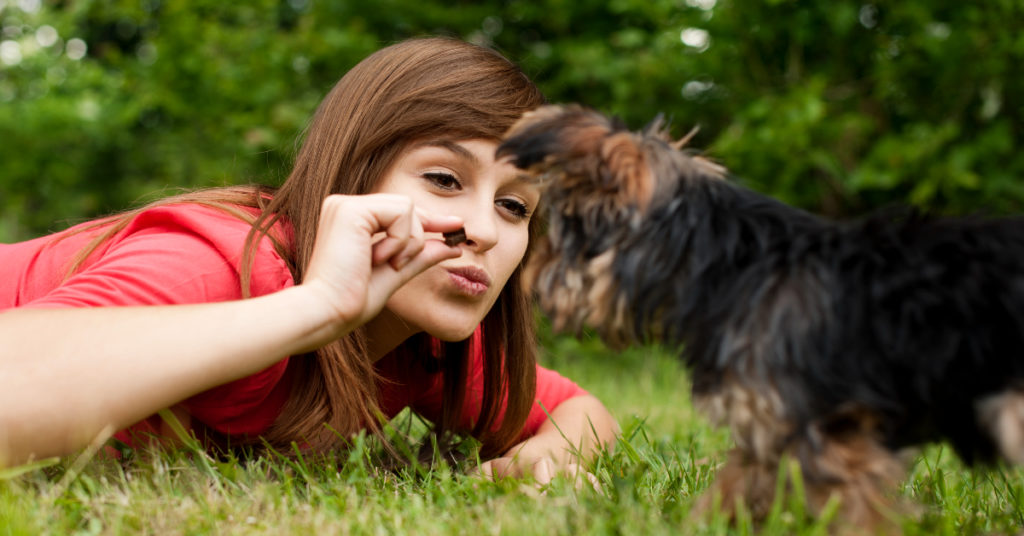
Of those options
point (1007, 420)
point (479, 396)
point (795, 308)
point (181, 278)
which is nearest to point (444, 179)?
point (181, 278)

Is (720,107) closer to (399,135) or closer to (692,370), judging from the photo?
(399,135)

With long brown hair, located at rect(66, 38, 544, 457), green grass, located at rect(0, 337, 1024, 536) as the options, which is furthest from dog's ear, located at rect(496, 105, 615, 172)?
long brown hair, located at rect(66, 38, 544, 457)

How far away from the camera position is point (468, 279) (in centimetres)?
281

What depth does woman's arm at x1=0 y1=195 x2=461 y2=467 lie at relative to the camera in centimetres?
207

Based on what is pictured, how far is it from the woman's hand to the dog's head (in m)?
0.42

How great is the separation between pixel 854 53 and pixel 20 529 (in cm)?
604

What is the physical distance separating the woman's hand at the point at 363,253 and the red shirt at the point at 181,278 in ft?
1.38

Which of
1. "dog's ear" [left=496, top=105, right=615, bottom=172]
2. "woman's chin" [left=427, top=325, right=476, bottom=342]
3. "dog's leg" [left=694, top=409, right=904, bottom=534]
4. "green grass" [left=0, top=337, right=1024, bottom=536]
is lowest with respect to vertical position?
"green grass" [left=0, top=337, right=1024, bottom=536]

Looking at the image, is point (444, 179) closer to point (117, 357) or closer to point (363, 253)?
point (363, 253)

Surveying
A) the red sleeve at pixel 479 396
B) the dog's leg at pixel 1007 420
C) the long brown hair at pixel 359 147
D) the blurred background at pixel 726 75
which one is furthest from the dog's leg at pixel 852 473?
the blurred background at pixel 726 75

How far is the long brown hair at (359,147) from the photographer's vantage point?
2932mm

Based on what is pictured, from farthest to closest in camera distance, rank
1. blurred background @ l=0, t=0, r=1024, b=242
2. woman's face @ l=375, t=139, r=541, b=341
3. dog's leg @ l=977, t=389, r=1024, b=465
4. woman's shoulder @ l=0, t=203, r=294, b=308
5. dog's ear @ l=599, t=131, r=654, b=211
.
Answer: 1. blurred background @ l=0, t=0, r=1024, b=242
2. woman's face @ l=375, t=139, r=541, b=341
3. woman's shoulder @ l=0, t=203, r=294, b=308
4. dog's ear @ l=599, t=131, r=654, b=211
5. dog's leg @ l=977, t=389, r=1024, b=465

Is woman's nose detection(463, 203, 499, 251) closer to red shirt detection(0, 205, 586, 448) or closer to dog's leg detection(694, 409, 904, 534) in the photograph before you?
red shirt detection(0, 205, 586, 448)

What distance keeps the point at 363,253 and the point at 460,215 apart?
528mm
